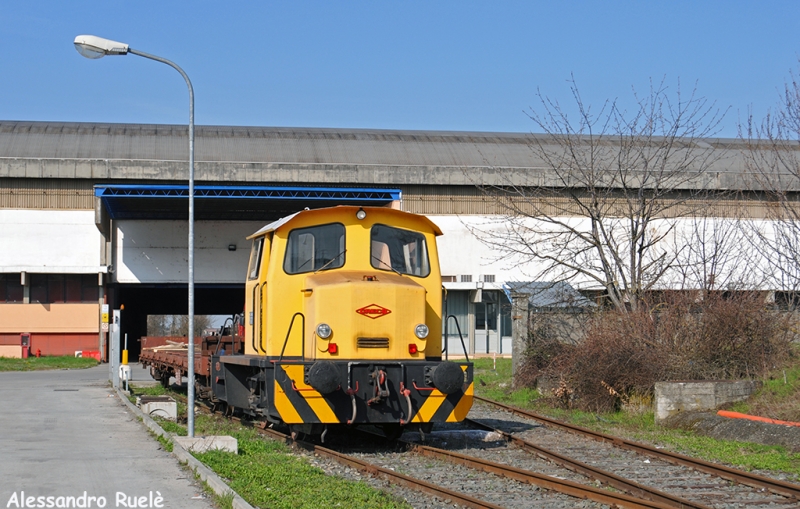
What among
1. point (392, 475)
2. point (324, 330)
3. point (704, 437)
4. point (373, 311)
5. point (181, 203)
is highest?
point (181, 203)

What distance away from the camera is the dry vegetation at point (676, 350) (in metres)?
15.6

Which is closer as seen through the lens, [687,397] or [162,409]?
[687,397]

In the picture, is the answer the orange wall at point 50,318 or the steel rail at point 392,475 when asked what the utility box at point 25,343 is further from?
the steel rail at point 392,475

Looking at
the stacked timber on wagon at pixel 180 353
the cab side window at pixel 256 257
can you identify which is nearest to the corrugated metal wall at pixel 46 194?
the stacked timber on wagon at pixel 180 353

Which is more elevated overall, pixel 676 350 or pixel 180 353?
pixel 676 350

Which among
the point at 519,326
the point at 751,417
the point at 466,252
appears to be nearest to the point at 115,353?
the point at 519,326

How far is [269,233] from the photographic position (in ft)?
38.8

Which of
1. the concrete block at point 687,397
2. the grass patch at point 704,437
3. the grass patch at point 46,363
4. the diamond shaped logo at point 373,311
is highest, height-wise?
the diamond shaped logo at point 373,311

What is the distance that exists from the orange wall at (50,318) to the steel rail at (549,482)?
28.5 metres

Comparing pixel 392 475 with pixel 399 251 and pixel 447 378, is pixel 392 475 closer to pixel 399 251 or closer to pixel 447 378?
pixel 447 378

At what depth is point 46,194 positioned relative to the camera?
35.0 meters

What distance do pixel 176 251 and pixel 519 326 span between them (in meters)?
20.3

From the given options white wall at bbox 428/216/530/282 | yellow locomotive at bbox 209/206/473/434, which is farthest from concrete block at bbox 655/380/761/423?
white wall at bbox 428/216/530/282

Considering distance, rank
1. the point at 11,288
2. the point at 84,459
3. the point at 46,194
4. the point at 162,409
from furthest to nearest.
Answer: the point at 11,288 → the point at 46,194 → the point at 162,409 → the point at 84,459
